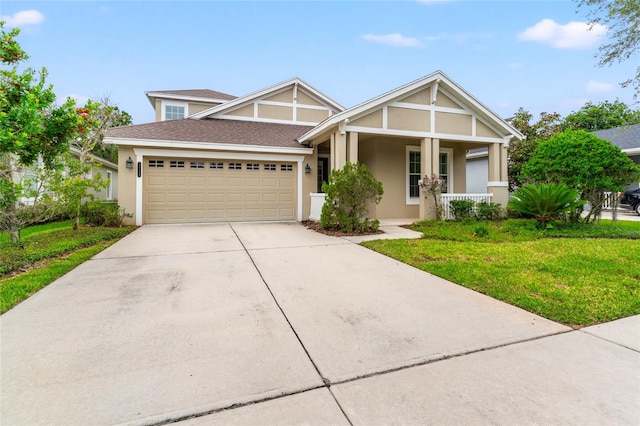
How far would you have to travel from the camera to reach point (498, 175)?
37.2 ft

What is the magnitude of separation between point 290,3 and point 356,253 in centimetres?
1103

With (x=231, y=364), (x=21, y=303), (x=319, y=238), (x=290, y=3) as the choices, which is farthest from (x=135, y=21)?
(x=231, y=364)

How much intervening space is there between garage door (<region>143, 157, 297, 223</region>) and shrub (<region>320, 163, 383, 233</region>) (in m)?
3.13

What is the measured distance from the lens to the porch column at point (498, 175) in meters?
11.1

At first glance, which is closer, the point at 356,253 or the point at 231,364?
the point at 231,364

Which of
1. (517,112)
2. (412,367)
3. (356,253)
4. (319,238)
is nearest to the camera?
(412,367)

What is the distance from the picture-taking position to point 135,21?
11.5 m

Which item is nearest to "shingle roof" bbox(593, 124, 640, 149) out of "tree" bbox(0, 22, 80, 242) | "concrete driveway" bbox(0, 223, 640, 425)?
"concrete driveway" bbox(0, 223, 640, 425)

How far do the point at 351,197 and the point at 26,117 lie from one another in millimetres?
6717

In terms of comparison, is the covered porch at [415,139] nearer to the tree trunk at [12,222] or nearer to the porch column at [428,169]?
the porch column at [428,169]

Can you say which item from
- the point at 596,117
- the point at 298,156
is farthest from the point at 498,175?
the point at 596,117

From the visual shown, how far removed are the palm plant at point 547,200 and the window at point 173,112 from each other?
1532 cm

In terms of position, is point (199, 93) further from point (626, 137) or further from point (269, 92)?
point (626, 137)

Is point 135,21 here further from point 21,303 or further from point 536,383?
point 536,383
